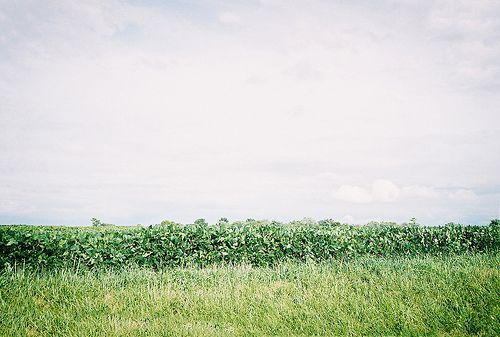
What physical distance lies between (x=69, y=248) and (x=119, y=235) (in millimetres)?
1803

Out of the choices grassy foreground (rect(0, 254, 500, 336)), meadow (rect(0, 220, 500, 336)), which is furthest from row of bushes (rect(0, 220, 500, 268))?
grassy foreground (rect(0, 254, 500, 336))

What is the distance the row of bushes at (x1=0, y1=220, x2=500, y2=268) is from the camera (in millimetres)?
12289

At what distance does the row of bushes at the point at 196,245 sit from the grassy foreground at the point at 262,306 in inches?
109

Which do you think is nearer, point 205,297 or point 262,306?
point 262,306

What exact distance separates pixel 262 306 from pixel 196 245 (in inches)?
263

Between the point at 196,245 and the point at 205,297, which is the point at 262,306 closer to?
the point at 205,297

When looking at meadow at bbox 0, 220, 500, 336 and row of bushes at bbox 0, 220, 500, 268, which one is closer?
meadow at bbox 0, 220, 500, 336

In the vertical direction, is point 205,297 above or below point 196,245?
below

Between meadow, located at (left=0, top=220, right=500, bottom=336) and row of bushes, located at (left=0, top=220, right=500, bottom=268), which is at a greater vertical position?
row of bushes, located at (left=0, top=220, right=500, bottom=268)

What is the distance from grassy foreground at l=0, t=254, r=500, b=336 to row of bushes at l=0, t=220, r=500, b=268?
2768mm

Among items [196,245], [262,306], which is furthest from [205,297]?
[196,245]

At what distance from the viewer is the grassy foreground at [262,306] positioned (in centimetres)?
679

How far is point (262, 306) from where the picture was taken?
7.82m

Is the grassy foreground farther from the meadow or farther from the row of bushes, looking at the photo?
the row of bushes
